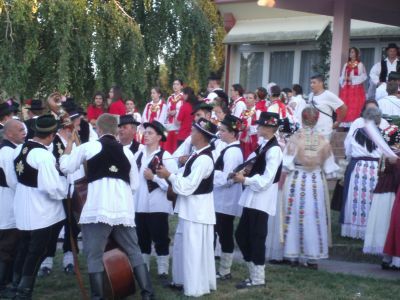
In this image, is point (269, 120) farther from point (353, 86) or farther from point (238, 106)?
point (353, 86)

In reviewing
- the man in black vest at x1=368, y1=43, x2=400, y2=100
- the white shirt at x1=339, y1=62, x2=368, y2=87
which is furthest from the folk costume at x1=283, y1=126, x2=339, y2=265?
the white shirt at x1=339, y1=62, x2=368, y2=87

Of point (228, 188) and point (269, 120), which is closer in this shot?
point (269, 120)

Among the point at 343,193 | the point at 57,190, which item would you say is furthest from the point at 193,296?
the point at 343,193

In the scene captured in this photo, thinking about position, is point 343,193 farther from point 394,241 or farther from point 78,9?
point 78,9

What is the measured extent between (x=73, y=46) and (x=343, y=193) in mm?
6279

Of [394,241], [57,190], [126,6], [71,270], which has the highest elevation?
[126,6]

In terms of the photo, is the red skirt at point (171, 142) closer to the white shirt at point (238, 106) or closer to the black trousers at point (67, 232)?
the white shirt at point (238, 106)

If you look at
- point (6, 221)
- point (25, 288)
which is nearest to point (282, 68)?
point (6, 221)

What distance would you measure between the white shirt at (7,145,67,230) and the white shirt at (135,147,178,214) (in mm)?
1019

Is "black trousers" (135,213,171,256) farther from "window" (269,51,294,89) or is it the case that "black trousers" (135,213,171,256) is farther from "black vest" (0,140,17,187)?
"window" (269,51,294,89)

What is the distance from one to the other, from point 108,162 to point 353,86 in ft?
31.8

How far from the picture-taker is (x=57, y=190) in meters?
6.96

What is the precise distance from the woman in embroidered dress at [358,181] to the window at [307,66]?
434 inches

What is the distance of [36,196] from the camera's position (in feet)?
23.2
